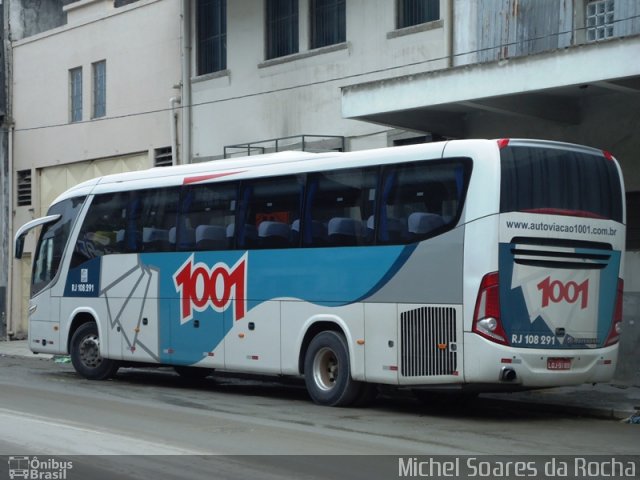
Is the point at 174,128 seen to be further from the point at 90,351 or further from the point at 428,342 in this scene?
the point at 428,342

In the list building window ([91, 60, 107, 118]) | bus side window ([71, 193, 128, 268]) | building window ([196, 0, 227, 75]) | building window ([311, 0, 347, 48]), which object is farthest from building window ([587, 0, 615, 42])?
building window ([91, 60, 107, 118])

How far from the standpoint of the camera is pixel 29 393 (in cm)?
1638

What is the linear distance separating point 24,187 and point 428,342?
21587 mm

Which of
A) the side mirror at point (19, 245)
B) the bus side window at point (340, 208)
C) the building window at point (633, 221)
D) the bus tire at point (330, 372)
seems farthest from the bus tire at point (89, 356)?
the building window at point (633, 221)

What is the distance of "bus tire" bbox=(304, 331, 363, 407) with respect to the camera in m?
14.8

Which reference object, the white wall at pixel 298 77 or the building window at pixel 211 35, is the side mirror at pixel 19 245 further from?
the building window at pixel 211 35

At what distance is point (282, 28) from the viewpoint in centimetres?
2411

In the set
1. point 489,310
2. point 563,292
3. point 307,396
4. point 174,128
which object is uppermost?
point 174,128

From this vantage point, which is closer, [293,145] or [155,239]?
[155,239]

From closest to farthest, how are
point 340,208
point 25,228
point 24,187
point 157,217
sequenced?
point 340,208 → point 157,217 → point 25,228 → point 24,187

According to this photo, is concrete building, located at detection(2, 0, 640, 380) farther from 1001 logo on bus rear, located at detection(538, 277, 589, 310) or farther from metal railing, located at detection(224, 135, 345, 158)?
1001 logo on bus rear, located at detection(538, 277, 589, 310)

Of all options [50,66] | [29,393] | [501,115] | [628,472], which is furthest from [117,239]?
[50,66]

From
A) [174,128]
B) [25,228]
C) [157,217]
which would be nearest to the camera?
[157,217]

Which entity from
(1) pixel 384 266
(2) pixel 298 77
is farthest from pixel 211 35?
(1) pixel 384 266
